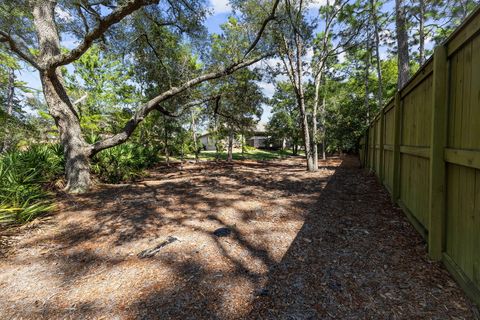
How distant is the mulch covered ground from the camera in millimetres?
1858

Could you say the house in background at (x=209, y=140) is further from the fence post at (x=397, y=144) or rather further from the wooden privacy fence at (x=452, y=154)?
the wooden privacy fence at (x=452, y=154)

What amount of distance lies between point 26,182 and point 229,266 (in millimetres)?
5545

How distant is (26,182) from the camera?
5.19 meters

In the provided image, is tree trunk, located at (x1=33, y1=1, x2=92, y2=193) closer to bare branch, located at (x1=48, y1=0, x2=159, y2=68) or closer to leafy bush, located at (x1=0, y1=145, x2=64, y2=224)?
leafy bush, located at (x1=0, y1=145, x2=64, y2=224)

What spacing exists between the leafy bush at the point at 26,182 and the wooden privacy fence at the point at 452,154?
18.9 feet

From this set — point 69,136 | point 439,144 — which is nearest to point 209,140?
point 69,136

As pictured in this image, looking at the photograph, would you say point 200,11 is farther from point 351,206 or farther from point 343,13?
point 351,206

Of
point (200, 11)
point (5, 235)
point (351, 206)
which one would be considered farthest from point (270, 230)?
point (200, 11)

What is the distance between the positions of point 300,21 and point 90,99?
12.3 m

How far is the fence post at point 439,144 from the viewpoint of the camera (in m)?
2.01

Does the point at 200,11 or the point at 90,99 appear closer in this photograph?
the point at 200,11

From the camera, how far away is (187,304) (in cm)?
193

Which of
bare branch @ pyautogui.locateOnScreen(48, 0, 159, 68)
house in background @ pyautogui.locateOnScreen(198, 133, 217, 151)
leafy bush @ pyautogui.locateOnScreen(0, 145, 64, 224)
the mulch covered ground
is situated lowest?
the mulch covered ground

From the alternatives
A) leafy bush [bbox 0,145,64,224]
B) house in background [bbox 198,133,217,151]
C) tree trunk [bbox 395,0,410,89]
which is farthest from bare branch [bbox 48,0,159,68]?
house in background [bbox 198,133,217,151]
